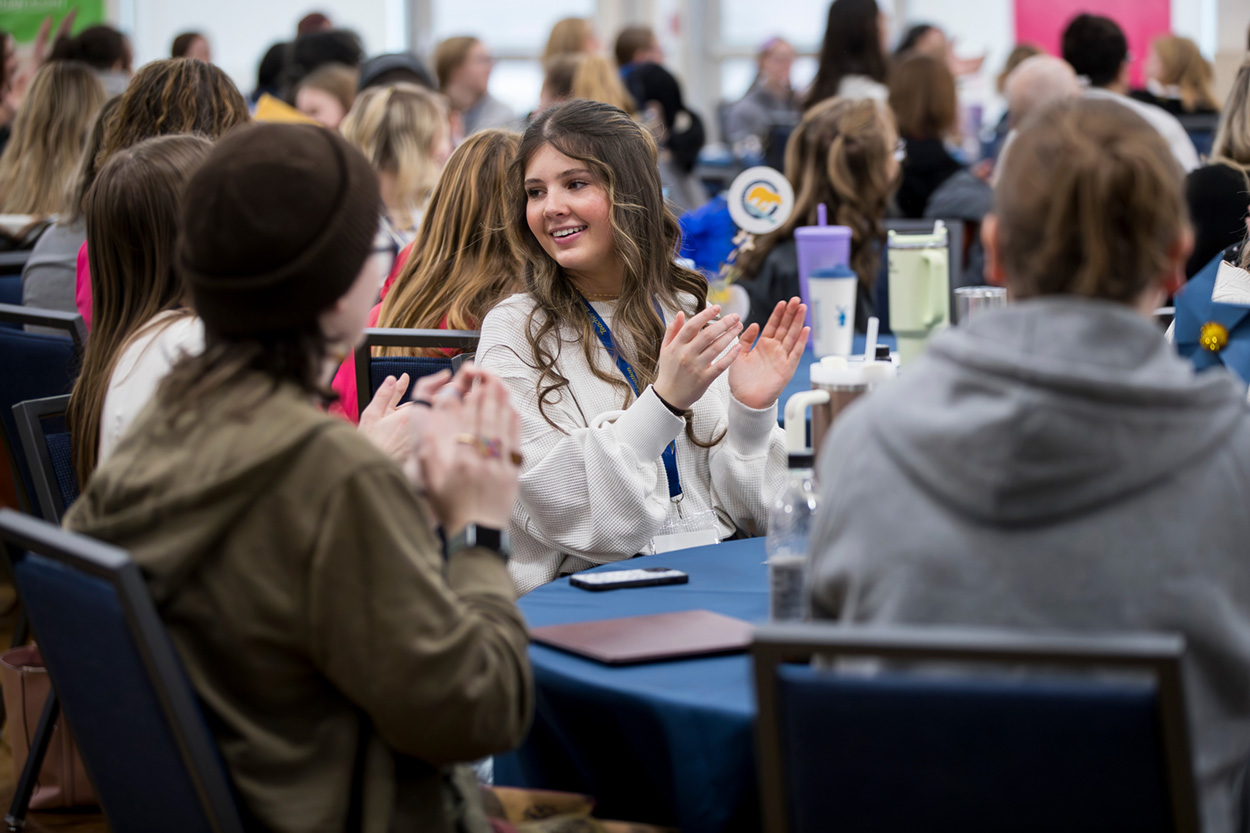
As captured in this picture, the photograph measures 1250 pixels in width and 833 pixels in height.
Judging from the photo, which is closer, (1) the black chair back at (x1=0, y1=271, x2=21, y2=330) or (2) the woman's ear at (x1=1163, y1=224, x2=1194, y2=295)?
(2) the woman's ear at (x1=1163, y1=224, x2=1194, y2=295)

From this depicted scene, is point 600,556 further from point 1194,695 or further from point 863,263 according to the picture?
point 863,263

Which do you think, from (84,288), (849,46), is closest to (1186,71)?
(849,46)

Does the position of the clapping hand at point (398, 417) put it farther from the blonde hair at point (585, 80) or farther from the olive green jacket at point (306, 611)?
the blonde hair at point (585, 80)

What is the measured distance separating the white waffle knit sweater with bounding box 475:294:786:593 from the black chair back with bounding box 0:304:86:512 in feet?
3.32

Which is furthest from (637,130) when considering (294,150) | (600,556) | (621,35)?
(621,35)

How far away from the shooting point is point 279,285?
1308 millimetres

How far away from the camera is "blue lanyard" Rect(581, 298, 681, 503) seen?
2340 mm

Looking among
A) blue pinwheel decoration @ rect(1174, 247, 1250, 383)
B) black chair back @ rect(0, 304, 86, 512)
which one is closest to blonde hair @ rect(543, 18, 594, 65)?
black chair back @ rect(0, 304, 86, 512)

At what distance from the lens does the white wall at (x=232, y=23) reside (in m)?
10.6

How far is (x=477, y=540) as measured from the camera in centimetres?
145

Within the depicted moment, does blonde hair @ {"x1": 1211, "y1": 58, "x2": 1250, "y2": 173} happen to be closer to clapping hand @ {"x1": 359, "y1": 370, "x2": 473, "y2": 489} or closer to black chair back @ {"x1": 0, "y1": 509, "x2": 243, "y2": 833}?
clapping hand @ {"x1": 359, "y1": 370, "x2": 473, "y2": 489}

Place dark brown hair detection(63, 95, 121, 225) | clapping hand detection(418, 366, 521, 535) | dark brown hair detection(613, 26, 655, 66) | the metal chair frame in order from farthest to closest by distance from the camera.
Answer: dark brown hair detection(613, 26, 655, 66)
dark brown hair detection(63, 95, 121, 225)
the metal chair frame
clapping hand detection(418, 366, 521, 535)

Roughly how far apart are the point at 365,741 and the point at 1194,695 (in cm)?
79

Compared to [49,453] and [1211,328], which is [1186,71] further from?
[49,453]
